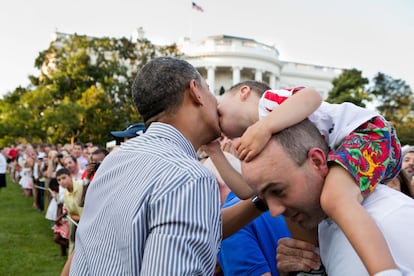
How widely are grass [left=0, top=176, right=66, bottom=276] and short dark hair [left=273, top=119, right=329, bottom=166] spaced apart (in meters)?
7.17

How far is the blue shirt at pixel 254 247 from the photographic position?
248 cm

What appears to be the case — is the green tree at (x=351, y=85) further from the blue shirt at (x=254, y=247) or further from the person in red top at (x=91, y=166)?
the blue shirt at (x=254, y=247)

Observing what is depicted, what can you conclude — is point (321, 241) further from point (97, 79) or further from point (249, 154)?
point (97, 79)

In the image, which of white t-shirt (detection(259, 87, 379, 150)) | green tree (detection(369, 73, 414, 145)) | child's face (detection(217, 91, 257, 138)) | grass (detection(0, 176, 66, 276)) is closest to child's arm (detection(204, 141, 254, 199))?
child's face (detection(217, 91, 257, 138))

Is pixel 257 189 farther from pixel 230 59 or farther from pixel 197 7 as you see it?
pixel 230 59

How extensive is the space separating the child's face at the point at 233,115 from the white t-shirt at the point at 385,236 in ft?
2.57

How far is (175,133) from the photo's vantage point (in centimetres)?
191

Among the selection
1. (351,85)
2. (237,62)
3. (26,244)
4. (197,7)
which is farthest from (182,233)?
(237,62)

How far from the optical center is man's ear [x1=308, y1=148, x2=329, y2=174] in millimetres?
1679

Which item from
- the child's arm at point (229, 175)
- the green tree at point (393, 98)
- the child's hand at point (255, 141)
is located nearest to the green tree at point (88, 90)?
the green tree at point (393, 98)

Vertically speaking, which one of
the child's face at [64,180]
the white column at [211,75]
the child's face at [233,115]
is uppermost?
the child's face at [233,115]

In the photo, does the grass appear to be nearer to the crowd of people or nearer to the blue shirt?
the blue shirt

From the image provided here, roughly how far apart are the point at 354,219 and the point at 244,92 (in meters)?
1.19

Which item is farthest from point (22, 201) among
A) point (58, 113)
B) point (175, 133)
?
point (175, 133)
